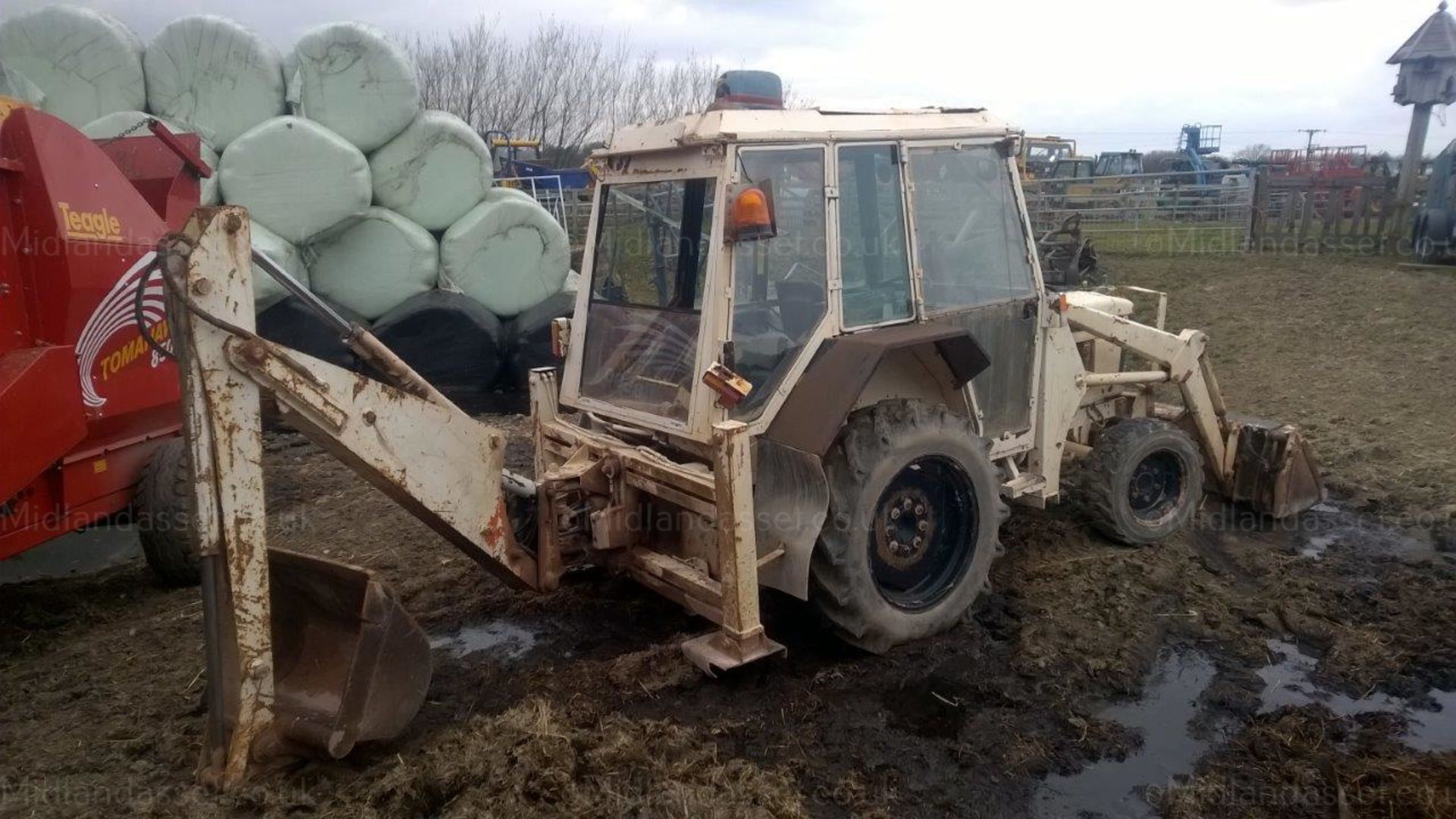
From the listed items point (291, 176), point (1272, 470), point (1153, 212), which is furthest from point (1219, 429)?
point (1153, 212)

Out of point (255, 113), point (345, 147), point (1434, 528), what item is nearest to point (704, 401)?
point (1434, 528)

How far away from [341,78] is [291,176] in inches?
42.4

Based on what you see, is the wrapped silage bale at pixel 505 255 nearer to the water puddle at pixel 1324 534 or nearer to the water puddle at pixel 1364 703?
the water puddle at pixel 1324 534

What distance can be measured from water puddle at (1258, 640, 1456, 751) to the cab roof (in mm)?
2543

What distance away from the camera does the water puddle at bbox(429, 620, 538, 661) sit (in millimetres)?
4203

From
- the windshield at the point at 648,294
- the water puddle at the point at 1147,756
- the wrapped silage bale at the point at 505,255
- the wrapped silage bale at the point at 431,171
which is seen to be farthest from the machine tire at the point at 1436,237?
the windshield at the point at 648,294

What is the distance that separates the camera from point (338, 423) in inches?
124

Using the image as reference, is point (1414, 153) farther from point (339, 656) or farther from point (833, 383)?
point (339, 656)

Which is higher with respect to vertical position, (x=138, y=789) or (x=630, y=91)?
(x=630, y=91)

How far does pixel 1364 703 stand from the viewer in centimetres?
380

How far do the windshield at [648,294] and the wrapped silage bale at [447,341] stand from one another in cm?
410

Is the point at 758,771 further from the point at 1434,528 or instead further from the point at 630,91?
the point at 630,91

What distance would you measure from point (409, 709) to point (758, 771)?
1.17m

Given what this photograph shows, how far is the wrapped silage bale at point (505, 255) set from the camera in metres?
8.69
